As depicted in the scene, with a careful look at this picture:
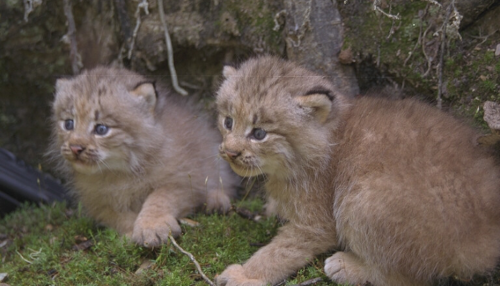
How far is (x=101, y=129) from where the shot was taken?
15.1ft

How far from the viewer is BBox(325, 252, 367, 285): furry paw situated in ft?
11.8

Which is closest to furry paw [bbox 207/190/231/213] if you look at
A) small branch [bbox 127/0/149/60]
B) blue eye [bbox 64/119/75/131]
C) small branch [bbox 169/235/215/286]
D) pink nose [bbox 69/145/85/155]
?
small branch [bbox 169/235/215/286]

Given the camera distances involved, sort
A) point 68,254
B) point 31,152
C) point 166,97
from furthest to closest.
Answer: point 31,152
point 166,97
point 68,254

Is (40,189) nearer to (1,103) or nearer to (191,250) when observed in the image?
(1,103)

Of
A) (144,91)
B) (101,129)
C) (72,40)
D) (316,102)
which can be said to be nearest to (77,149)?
(101,129)

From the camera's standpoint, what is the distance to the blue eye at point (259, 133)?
3.72 meters

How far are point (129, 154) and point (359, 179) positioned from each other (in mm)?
2213

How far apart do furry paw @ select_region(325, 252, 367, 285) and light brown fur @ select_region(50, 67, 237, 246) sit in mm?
1384

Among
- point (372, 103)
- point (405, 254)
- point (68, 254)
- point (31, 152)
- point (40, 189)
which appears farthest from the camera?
point (31, 152)

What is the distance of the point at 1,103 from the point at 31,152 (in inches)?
28.4

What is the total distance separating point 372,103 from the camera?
404cm

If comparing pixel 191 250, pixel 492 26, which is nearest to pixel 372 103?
pixel 492 26

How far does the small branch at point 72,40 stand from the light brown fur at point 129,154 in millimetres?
665

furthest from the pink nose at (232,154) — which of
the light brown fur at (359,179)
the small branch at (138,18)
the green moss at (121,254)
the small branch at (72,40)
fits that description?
the small branch at (72,40)
